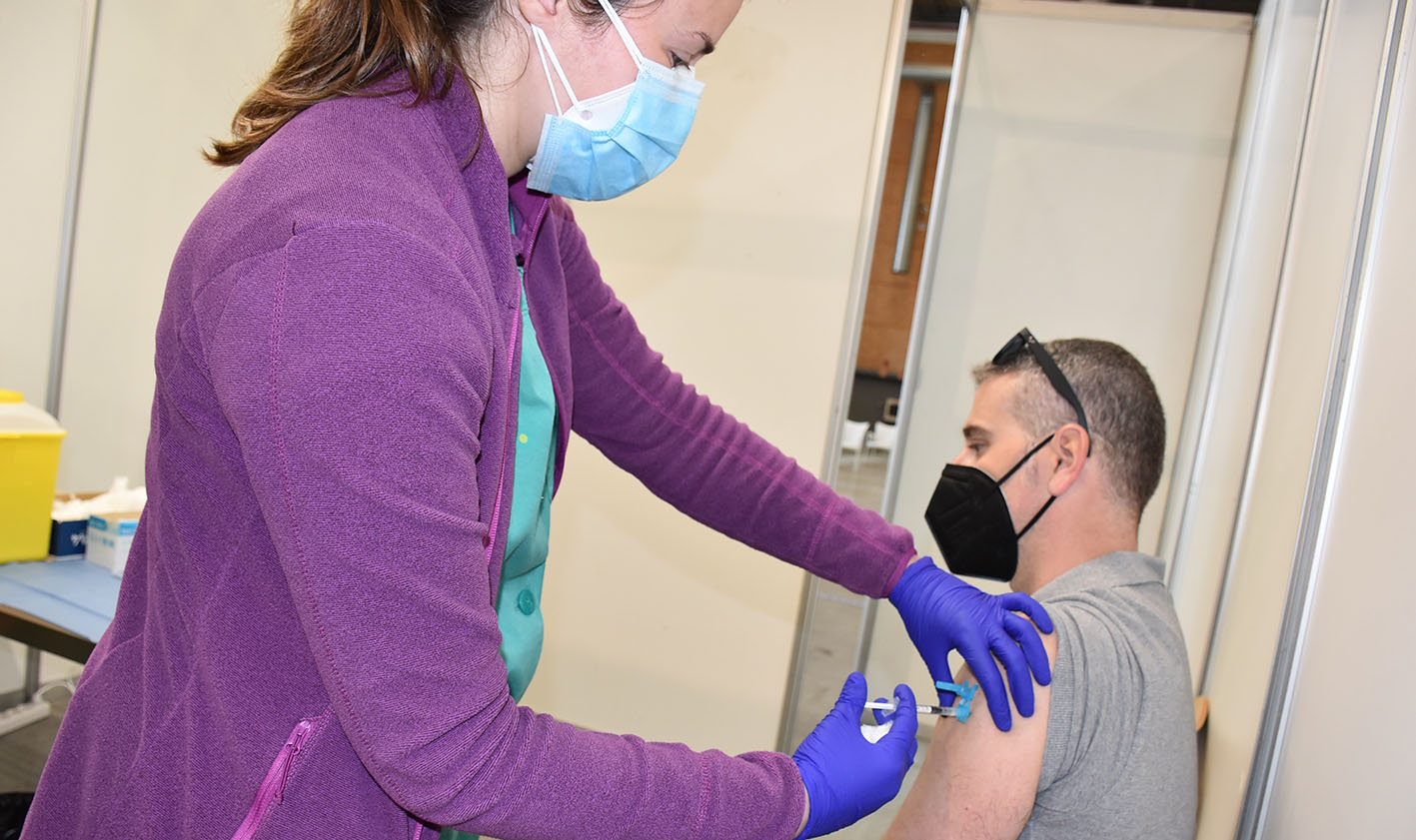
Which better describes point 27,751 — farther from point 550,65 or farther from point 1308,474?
point 1308,474

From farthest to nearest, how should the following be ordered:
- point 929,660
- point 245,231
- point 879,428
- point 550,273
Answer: point 879,428 → point 929,660 → point 550,273 → point 245,231

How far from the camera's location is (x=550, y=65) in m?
0.89

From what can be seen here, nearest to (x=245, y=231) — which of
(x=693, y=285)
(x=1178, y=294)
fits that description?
(x=693, y=285)

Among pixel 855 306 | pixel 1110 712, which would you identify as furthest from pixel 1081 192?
pixel 1110 712

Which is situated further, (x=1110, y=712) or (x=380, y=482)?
(x=1110, y=712)

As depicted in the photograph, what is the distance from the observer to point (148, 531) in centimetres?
81

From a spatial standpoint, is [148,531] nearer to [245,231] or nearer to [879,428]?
[245,231]

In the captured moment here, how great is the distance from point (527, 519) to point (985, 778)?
61 cm

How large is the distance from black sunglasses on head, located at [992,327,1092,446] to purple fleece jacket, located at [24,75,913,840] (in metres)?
0.78

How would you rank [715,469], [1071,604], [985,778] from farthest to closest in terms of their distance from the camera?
[715,469] → [1071,604] → [985,778]

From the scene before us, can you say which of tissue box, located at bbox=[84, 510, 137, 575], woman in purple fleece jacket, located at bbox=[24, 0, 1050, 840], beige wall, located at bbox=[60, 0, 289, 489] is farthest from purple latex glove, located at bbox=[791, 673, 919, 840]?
beige wall, located at bbox=[60, 0, 289, 489]

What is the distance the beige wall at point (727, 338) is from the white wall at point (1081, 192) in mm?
314

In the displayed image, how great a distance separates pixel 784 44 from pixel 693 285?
0.71 metres

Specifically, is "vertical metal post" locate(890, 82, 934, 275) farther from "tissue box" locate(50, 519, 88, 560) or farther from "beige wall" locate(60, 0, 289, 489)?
"tissue box" locate(50, 519, 88, 560)
